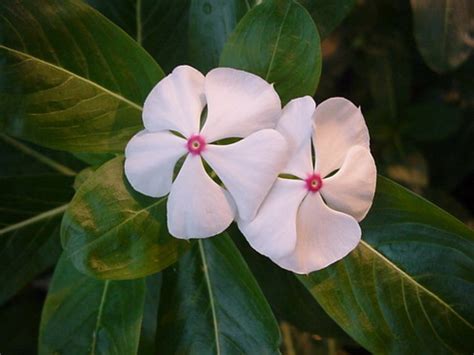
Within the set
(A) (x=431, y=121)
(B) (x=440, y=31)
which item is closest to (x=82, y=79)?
(B) (x=440, y=31)

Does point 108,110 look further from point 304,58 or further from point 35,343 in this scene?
point 35,343

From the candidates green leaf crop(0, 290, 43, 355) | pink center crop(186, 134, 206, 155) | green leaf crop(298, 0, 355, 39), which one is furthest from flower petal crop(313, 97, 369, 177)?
green leaf crop(0, 290, 43, 355)

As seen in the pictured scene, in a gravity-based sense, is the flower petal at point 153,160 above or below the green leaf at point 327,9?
below

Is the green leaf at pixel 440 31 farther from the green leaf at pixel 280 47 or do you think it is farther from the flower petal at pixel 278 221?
the flower petal at pixel 278 221

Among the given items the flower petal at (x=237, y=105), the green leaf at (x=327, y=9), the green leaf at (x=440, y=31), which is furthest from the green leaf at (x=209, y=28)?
the green leaf at (x=440, y=31)

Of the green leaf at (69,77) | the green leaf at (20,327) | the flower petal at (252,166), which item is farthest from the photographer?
the green leaf at (20,327)

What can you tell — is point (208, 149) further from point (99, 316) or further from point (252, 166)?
point (99, 316)
